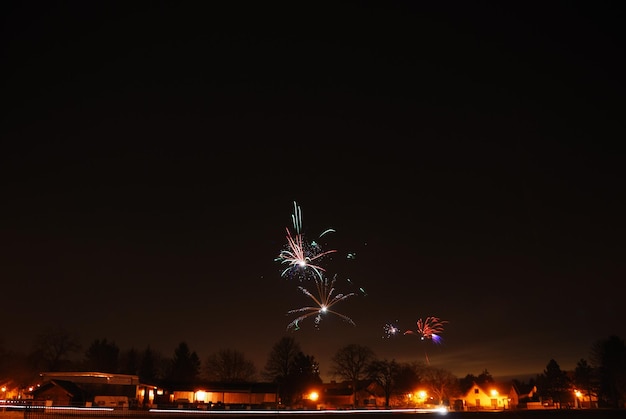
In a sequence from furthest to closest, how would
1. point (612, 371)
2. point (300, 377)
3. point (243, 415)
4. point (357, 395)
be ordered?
point (357, 395)
point (300, 377)
point (612, 371)
point (243, 415)

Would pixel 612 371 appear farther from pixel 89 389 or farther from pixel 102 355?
pixel 102 355

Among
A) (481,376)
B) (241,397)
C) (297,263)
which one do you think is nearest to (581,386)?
(481,376)

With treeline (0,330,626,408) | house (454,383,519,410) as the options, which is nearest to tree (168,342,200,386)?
treeline (0,330,626,408)

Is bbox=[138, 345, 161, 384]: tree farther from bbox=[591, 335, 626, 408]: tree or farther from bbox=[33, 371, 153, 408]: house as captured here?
bbox=[591, 335, 626, 408]: tree

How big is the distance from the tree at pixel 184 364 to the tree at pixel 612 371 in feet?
279

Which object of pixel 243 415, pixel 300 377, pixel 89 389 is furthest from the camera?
pixel 300 377

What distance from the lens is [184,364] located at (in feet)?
430

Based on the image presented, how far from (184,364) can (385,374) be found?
50.6 metres

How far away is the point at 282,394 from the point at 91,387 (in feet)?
118

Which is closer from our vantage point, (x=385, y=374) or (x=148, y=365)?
(x=385, y=374)

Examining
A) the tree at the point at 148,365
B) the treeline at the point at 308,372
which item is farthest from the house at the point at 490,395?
the tree at the point at 148,365

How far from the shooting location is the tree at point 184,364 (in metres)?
129

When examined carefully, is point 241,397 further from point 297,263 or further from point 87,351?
point 297,263

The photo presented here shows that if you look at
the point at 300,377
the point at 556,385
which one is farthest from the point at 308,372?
the point at 556,385
